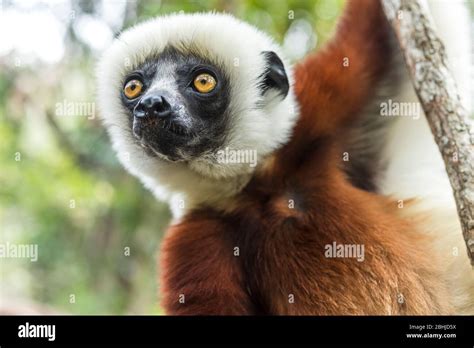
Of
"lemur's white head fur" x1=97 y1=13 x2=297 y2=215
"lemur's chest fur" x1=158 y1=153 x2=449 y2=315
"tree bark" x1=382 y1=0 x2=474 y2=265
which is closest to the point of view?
"tree bark" x1=382 y1=0 x2=474 y2=265

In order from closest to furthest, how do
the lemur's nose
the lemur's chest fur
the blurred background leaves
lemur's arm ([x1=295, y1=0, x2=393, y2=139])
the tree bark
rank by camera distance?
1. the tree bark
2. the lemur's nose
3. the lemur's chest fur
4. lemur's arm ([x1=295, y1=0, x2=393, y2=139])
5. the blurred background leaves

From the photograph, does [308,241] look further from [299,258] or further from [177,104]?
[177,104]

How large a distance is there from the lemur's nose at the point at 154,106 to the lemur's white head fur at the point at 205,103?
132 mm

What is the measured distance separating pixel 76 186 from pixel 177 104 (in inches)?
131

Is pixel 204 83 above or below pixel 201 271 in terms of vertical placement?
above

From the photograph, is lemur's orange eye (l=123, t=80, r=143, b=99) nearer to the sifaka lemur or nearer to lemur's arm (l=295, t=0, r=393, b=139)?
the sifaka lemur

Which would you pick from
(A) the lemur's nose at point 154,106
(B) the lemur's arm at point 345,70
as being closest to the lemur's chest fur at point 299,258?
(B) the lemur's arm at point 345,70

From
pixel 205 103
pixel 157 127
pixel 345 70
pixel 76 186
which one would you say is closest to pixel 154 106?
pixel 157 127

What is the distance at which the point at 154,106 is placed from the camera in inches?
104

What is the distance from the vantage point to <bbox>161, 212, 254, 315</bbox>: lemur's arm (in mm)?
2730

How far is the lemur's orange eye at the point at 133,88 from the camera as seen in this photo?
2920mm

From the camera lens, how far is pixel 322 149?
123 inches

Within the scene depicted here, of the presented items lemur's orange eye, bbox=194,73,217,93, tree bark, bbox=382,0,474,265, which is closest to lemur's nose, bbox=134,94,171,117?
lemur's orange eye, bbox=194,73,217,93
